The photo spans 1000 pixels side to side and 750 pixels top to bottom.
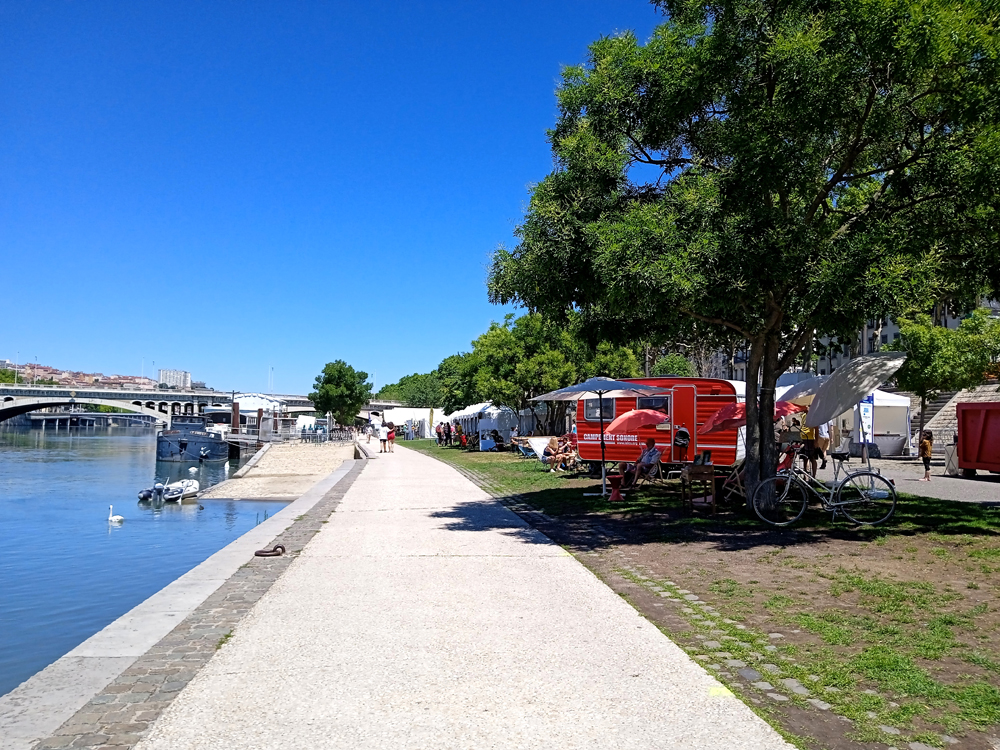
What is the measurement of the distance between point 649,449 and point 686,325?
4151mm

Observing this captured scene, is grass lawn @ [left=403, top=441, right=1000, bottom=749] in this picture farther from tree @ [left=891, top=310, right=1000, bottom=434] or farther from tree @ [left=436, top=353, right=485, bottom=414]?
tree @ [left=436, top=353, right=485, bottom=414]

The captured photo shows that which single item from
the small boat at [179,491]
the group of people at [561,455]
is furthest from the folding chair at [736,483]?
the small boat at [179,491]

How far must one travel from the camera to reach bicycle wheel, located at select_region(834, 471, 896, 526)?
35.8 feet

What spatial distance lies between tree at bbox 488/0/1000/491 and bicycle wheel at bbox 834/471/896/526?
1.12 m

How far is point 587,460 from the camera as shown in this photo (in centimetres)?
2139

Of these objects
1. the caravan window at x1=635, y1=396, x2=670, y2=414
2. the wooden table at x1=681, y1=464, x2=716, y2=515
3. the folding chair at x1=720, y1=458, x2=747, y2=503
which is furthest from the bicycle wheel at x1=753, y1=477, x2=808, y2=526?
the caravan window at x1=635, y1=396, x2=670, y2=414

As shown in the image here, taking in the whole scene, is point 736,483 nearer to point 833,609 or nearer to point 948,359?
point 833,609

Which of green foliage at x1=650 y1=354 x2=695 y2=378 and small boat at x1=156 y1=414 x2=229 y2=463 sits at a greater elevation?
green foliage at x1=650 y1=354 x2=695 y2=378

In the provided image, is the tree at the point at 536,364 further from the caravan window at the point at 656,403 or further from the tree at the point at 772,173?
the tree at the point at 772,173

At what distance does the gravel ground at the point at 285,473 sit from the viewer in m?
24.2

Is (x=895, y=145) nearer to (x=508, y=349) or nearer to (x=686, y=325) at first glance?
(x=686, y=325)

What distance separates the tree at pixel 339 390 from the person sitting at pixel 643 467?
235ft

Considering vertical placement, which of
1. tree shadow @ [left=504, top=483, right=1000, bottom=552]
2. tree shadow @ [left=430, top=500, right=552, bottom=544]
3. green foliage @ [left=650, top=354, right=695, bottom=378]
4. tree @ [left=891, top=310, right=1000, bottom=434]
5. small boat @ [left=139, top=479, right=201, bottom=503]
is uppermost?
green foliage @ [left=650, top=354, right=695, bottom=378]

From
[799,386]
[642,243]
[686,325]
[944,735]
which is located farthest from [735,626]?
[799,386]
